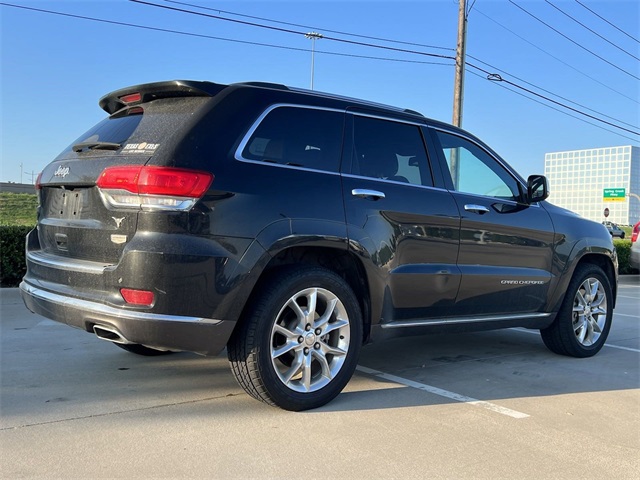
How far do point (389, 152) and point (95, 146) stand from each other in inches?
78.1

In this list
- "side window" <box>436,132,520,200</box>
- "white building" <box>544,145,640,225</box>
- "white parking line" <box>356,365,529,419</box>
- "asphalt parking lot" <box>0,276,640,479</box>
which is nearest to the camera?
"asphalt parking lot" <box>0,276,640,479</box>

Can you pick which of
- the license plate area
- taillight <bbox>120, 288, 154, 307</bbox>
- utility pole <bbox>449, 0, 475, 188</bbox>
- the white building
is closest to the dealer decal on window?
the license plate area

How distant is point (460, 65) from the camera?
16031 mm

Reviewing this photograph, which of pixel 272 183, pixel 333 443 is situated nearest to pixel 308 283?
pixel 272 183

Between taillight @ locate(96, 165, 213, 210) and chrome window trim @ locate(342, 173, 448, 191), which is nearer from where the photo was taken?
taillight @ locate(96, 165, 213, 210)

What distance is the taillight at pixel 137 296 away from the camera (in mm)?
3195

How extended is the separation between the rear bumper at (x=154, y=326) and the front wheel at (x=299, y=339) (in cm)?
19

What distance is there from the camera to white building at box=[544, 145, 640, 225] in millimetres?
101125

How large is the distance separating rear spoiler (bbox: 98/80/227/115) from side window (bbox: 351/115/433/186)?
1055 millimetres

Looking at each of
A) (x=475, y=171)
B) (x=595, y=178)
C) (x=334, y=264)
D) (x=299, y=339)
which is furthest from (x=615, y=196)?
(x=595, y=178)

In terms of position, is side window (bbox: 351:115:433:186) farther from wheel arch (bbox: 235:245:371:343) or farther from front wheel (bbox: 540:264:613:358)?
front wheel (bbox: 540:264:613:358)

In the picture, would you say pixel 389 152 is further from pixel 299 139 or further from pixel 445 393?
pixel 445 393

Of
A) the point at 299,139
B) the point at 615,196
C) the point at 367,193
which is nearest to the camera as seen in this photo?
the point at 299,139

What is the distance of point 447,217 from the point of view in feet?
14.5
